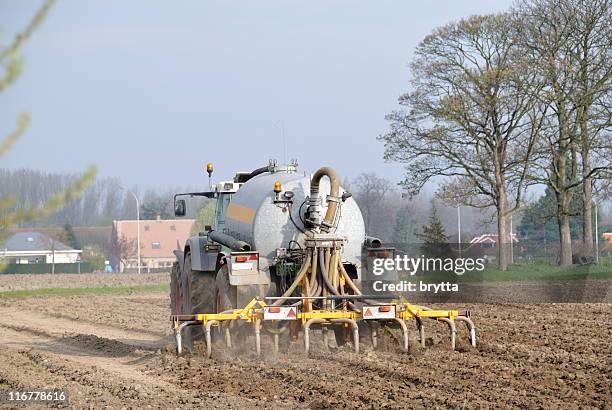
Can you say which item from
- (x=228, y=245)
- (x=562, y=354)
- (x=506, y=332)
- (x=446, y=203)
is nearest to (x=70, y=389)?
(x=228, y=245)

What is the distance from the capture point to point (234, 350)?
1273 cm

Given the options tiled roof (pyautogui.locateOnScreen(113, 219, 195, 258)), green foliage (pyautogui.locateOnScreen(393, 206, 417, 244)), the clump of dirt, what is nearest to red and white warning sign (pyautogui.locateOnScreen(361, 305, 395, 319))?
the clump of dirt

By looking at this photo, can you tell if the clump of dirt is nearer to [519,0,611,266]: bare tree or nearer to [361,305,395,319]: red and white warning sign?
[361,305,395,319]: red and white warning sign

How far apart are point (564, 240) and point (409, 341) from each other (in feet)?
77.0

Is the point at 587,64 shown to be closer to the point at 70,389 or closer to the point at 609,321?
the point at 609,321

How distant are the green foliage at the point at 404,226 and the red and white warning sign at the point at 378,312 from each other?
4668cm

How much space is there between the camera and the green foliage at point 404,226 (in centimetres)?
6028

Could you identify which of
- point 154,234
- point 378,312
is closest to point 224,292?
point 378,312

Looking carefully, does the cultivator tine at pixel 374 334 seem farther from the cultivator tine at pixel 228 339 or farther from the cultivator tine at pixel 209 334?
the cultivator tine at pixel 209 334

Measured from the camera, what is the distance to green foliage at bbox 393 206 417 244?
2373 inches

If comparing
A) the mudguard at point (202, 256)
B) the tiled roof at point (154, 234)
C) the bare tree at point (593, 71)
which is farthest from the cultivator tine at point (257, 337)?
the tiled roof at point (154, 234)

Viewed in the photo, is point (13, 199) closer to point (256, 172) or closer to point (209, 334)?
point (209, 334)

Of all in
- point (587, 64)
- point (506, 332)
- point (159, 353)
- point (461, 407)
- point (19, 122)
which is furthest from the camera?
point (587, 64)

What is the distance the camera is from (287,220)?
1325cm
